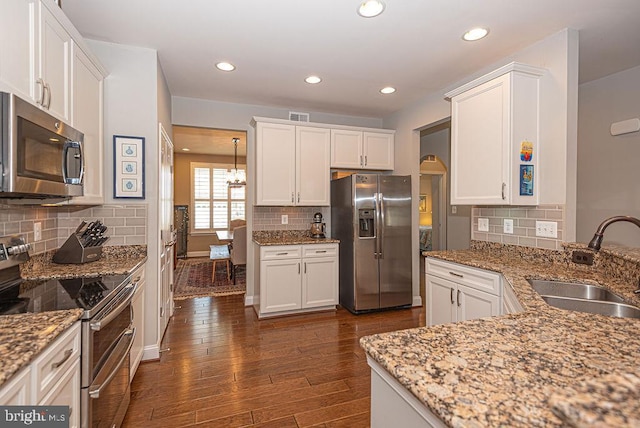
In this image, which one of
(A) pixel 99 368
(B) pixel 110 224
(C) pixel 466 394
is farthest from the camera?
(B) pixel 110 224

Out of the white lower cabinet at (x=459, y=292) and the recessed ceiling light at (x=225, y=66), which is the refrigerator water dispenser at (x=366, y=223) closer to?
the white lower cabinet at (x=459, y=292)

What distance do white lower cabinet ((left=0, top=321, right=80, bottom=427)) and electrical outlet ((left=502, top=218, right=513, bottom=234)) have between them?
9.91ft

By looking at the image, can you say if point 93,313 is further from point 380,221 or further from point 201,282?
point 201,282

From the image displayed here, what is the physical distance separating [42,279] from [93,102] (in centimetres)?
129

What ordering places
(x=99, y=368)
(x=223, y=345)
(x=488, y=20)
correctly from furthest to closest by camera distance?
(x=223, y=345) < (x=488, y=20) < (x=99, y=368)

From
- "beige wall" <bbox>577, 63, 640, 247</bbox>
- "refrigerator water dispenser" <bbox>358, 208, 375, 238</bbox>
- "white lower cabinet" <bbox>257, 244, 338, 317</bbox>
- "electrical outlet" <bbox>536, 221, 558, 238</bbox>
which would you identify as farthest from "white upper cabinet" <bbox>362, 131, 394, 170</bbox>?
"electrical outlet" <bbox>536, 221, 558, 238</bbox>

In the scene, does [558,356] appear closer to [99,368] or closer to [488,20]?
[99,368]

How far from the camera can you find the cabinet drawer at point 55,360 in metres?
1.07

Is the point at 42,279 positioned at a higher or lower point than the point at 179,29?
lower

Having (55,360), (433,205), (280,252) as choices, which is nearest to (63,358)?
(55,360)

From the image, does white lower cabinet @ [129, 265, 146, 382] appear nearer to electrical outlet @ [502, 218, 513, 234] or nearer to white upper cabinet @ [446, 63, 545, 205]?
white upper cabinet @ [446, 63, 545, 205]

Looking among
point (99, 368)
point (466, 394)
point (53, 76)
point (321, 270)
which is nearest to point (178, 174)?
point (321, 270)

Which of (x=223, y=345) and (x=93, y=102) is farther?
(x=223, y=345)

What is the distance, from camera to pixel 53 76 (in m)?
1.75
